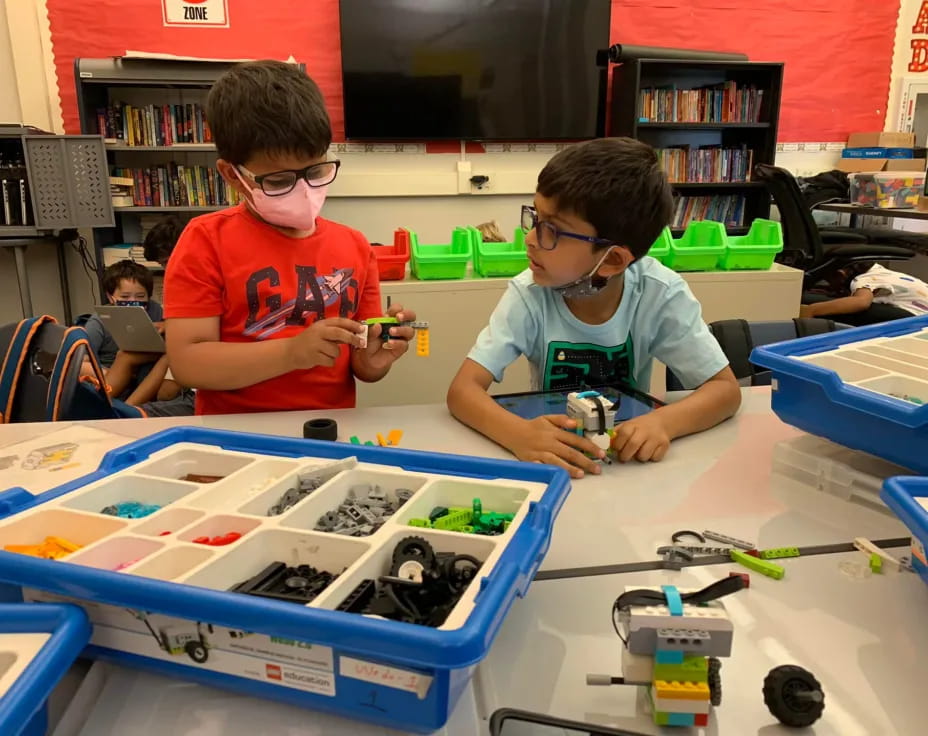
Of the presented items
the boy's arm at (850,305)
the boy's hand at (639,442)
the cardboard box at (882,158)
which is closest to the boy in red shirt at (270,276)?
the boy's hand at (639,442)

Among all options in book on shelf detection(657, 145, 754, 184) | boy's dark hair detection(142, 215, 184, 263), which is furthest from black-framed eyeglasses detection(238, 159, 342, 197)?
book on shelf detection(657, 145, 754, 184)

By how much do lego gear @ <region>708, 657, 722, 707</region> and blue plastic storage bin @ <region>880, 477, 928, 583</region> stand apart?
0.25 m

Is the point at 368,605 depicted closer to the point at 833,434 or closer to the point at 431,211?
the point at 833,434

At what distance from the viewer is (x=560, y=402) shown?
116 centimetres

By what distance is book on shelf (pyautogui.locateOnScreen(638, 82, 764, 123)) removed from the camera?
397cm

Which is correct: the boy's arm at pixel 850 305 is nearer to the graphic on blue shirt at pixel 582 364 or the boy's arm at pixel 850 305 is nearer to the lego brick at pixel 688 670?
the graphic on blue shirt at pixel 582 364

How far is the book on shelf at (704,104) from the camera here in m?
3.97

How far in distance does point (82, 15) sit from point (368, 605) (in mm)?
3927

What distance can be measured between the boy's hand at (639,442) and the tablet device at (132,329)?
160 cm

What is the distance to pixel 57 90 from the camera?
3.51 meters

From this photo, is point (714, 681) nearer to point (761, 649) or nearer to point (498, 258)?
point (761, 649)

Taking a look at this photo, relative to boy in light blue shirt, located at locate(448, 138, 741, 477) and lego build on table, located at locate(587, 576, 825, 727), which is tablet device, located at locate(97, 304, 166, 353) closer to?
boy in light blue shirt, located at locate(448, 138, 741, 477)

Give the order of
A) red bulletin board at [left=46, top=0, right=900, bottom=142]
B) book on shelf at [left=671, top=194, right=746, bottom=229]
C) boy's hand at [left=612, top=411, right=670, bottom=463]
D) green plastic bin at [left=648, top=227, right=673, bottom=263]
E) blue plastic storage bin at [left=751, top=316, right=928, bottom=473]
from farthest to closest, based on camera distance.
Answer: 1. book on shelf at [left=671, top=194, right=746, bottom=229]
2. red bulletin board at [left=46, top=0, right=900, bottom=142]
3. green plastic bin at [left=648, top=227, right=673, bottom=263]
4. boy's hand at [left=612, top=411, right=670, bottom=463]
5. blue plastic storage bin at [left=751, top=316, right=928, bottom=473]

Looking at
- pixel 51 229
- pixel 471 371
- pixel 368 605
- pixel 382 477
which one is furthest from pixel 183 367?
pixel 51 229
